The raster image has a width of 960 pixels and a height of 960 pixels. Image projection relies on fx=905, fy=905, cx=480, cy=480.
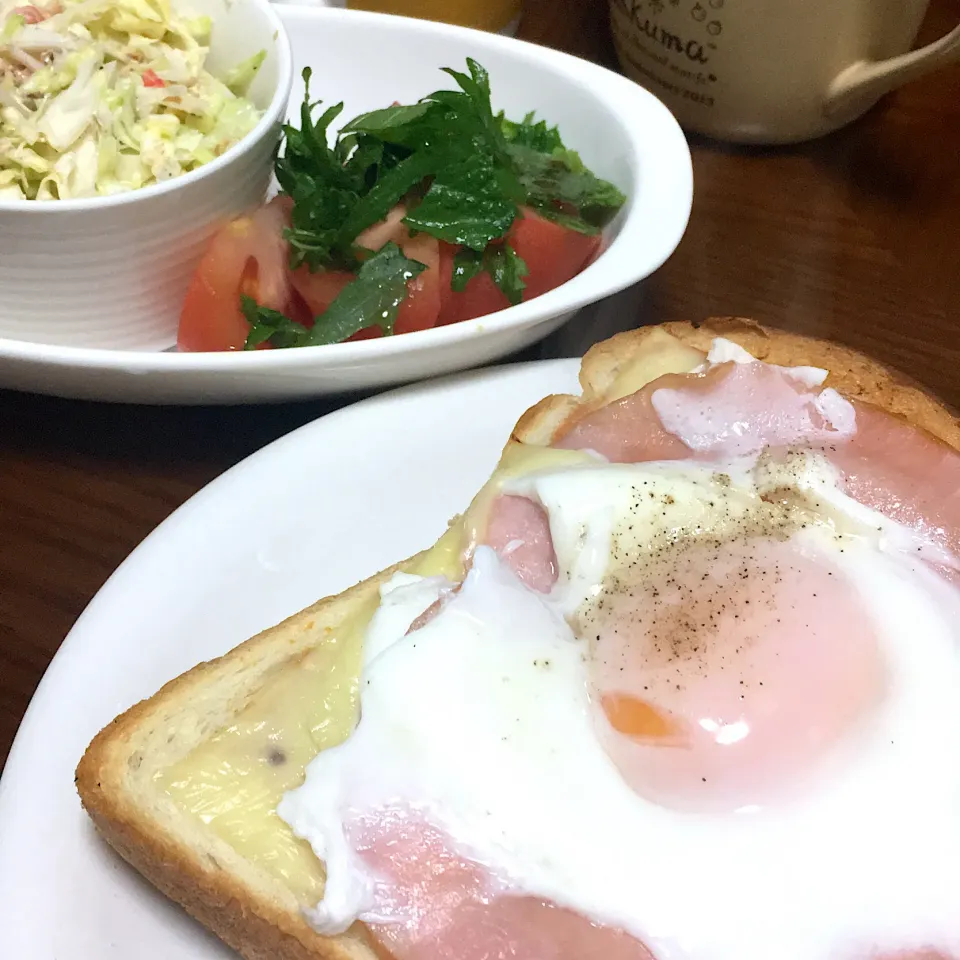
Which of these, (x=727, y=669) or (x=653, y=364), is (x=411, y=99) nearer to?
(x=653, y=364)

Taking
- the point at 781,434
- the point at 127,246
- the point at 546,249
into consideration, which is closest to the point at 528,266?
the point at 546,249

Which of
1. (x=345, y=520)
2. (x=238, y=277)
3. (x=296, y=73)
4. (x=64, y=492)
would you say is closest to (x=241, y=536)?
(x=345, y=520)

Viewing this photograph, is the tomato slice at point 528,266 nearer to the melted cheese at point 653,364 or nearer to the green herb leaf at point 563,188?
the green herb leaf at point 563,188

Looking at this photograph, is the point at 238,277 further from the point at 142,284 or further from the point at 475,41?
the point at 475,41

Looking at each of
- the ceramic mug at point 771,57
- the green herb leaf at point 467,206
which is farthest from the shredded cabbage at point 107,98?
the ceramic mug at point 771,57

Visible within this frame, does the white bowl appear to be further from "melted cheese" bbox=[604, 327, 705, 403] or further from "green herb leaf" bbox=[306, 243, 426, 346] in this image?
"melted cheese" bbox=[604, 327, 705, 403]

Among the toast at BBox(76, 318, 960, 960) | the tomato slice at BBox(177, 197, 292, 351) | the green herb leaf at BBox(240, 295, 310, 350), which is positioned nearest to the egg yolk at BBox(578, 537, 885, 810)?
the toast at BBox(76, 318, 960, 960)
